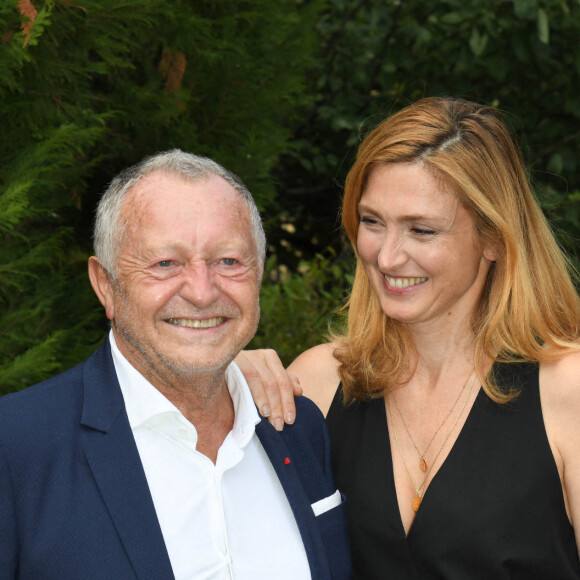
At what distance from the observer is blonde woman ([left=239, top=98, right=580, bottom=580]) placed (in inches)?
116

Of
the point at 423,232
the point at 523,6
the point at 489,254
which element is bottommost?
the point at 489,254

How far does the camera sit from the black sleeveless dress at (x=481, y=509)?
2922 mm

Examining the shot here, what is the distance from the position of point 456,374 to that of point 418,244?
0.54 metres

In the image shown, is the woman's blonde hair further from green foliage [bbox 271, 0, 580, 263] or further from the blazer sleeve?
green foliage [bbox 271, 0, 580, 263]

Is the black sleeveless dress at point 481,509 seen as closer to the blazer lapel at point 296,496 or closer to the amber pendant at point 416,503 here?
the amber pendant at point 416,503

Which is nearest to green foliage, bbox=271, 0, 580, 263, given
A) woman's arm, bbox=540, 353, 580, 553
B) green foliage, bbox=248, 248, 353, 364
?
green foliage, bbox=248, 248, 353, 364

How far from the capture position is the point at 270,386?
10.4 ft

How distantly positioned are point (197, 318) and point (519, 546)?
131 cm

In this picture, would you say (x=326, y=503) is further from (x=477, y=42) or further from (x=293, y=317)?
(x=477, y=42)

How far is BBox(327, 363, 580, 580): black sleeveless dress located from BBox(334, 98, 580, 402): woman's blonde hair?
11 centimetres

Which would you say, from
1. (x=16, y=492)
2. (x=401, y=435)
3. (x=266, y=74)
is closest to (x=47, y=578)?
(x=16, y=492)

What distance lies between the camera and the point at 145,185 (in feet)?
8.79

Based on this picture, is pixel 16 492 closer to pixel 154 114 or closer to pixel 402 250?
pixel 402 250

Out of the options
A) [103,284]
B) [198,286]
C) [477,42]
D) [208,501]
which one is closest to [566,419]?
[208,501]
